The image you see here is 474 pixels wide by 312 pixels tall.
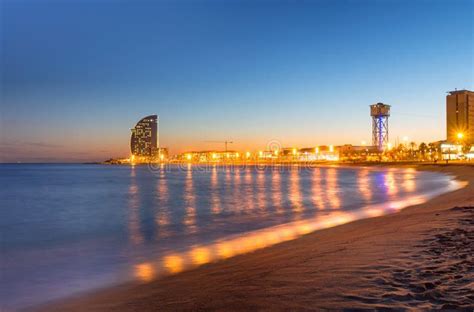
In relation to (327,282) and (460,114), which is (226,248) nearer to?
(327,282)

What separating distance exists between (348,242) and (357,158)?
16081 centimetres

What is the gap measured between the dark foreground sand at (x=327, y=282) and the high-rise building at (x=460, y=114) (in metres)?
143

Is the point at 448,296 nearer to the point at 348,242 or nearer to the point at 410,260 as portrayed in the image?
the point at 410,260

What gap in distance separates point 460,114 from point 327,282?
15367cm

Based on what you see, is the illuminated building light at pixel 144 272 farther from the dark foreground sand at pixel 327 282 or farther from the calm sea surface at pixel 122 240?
the dark foreground sand at pixel 327 282

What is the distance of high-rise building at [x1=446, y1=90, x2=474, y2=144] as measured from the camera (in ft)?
440

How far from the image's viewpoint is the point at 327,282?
16.8ft

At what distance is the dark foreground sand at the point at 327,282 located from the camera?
173 inches

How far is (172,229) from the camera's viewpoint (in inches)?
540

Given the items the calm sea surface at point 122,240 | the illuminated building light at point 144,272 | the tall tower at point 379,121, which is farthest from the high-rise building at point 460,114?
the illuminated building light at point 144,272

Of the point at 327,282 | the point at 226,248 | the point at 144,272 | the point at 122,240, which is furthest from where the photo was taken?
the point at 122,240

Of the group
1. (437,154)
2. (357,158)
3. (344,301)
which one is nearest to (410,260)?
(344,301)

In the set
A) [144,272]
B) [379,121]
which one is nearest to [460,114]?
[379,121]

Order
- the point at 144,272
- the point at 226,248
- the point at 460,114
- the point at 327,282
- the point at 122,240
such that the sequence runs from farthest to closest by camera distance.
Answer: the point at 460,114, the point at 122,240, the point at 226,248, the point at 144,272, the point at 327,282
